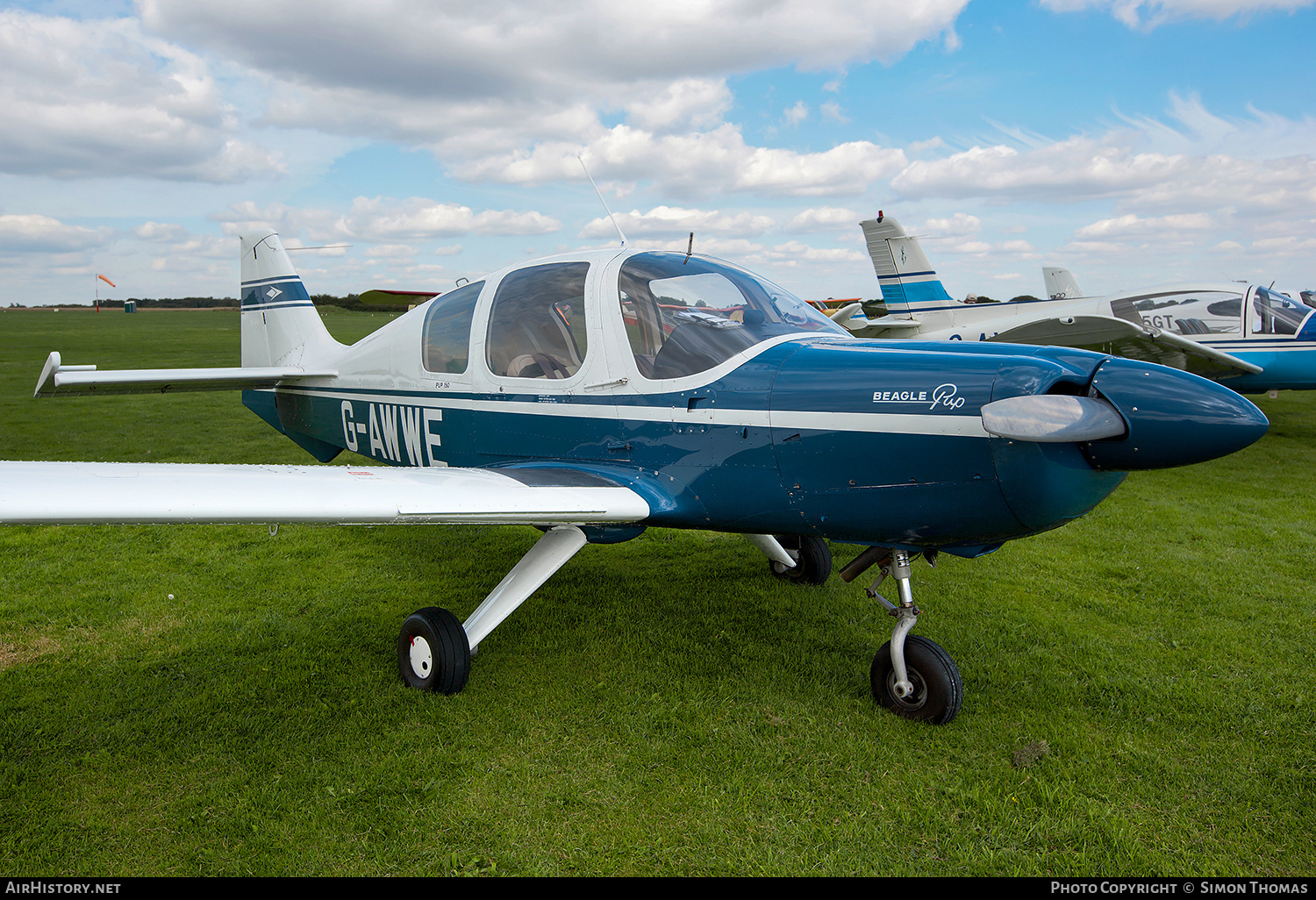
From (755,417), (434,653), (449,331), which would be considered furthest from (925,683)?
(449,331)

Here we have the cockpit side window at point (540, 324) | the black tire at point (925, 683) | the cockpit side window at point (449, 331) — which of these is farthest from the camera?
the cockpit side window at point (449, 331)

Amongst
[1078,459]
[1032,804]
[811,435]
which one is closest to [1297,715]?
[1032,804]

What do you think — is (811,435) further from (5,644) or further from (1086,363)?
(5,644)

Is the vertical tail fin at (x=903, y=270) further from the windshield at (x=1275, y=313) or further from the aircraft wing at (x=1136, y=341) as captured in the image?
the windshield at (x=1275, y=313)

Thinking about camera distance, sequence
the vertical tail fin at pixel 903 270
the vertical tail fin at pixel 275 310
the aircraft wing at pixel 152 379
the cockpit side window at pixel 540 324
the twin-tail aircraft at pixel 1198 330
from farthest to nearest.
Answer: the vertical tail fin at pixel 903 270 < the twin-tail aircraft at pixel 1198 330 < the vertical tail fin at pixel 275 310 < the aircraft wing at pixel 152 379 < the cockpit side window at pixel 540 324

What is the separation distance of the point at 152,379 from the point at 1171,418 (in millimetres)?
6229

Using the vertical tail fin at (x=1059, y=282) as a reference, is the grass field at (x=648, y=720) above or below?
below

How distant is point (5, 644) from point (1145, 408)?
5.61 metres

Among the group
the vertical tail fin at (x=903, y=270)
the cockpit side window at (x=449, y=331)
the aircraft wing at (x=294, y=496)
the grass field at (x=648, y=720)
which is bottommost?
the grass field at (x=648, y=720)

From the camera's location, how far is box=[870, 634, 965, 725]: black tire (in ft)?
10.8

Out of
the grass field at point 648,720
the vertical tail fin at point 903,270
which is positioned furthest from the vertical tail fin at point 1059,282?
the grass field at point 648,720

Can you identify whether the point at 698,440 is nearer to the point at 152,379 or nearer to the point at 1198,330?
the point at 152,379

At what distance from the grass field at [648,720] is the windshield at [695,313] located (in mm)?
1635

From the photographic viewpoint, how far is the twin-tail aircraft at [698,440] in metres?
2.55
